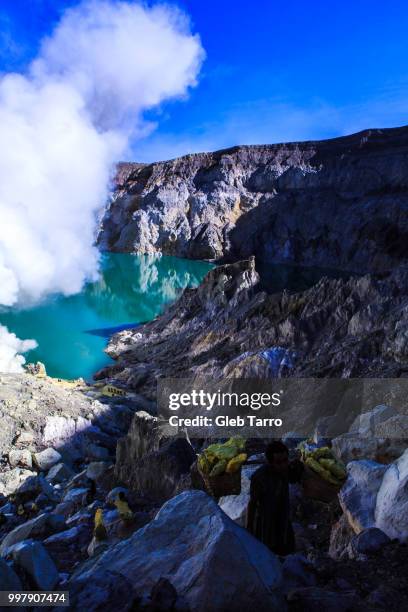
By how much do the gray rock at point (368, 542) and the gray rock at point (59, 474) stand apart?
779 cm

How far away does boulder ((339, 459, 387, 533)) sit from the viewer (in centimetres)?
381

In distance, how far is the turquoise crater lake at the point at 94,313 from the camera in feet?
85.2

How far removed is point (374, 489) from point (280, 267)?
5749cm

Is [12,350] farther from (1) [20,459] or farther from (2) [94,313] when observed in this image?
(1) [20,459]

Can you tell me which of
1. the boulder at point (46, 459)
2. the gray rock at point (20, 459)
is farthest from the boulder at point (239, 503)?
the gray rock at point (20, 459)

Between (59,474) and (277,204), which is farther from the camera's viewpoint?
(277,204)

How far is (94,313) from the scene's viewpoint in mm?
37812

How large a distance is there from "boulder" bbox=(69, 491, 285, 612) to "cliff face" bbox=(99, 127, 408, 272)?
167ft

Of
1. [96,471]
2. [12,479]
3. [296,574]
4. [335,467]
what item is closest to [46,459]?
[12,479]

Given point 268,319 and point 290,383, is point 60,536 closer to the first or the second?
point 290,383

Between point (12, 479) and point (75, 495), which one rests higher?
point (12, 479)

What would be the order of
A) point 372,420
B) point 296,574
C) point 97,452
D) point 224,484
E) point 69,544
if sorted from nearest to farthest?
1. point 296,574
2. point 224,484
3. point 69,544
4. point 372,420
5. point 97,452

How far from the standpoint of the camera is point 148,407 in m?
16.1

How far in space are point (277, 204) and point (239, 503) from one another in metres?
65.1
